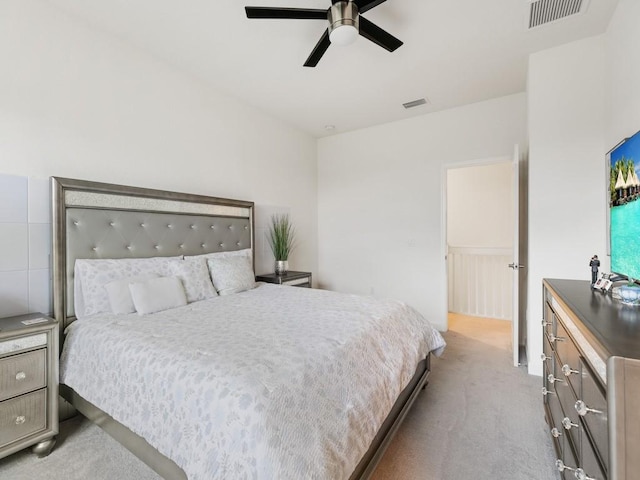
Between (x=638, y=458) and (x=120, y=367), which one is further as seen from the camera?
(x=120, y=367)

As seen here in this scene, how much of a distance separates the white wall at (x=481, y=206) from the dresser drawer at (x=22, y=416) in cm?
469

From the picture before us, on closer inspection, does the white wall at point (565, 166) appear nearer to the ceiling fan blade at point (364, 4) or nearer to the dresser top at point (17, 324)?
the ceiling fan blade at point (364, 4)

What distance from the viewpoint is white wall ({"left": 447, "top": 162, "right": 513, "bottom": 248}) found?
4281 mm

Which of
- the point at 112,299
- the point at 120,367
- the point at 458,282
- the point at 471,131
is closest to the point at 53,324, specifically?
the point at 112,299

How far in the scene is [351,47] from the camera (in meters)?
2.56

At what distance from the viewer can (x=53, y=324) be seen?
5.69 feet

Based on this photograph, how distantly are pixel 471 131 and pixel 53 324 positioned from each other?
429 centimetres

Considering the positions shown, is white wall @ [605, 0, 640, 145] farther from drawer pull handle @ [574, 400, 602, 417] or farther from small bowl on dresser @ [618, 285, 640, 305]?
drawer pull handle @ [574, 400, 602, 417]

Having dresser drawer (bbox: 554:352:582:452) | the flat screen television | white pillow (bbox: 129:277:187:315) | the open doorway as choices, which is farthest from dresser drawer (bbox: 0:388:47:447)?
the open doorway

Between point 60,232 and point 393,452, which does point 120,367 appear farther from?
point 393,452

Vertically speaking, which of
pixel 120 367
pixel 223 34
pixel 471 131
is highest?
pixel 223 34

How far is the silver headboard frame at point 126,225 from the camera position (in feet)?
6.64

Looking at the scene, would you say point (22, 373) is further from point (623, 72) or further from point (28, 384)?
point (623, 72)

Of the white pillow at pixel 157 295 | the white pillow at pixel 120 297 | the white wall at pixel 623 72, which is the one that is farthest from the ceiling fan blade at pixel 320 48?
the white pillow at pixel 120 297
